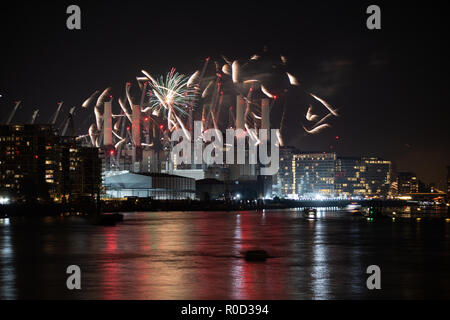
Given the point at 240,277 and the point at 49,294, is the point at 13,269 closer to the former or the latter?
the point at 49,294

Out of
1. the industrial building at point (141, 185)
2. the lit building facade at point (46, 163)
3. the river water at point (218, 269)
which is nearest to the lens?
the river water at point (218, 269)

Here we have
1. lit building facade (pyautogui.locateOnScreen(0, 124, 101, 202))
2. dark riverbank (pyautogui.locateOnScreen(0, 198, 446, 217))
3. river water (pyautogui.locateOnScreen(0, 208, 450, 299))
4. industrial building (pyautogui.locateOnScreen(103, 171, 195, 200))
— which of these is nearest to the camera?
river water (pyautogui.locateOnScreen(0, 208, 450, 299))

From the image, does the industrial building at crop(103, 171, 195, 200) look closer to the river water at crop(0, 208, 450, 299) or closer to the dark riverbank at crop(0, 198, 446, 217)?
the dark riverbank at crop(0, 198, 446, 217)

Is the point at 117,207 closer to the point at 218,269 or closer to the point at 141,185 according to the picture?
the point at 141,185

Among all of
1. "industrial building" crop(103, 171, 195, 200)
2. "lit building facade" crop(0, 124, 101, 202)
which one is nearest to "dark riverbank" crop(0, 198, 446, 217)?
"industrial building" crop(103, 171, 195, 200)

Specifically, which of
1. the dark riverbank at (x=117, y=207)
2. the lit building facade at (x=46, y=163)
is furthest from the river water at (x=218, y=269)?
the lit building facade at (x=46, y=163)

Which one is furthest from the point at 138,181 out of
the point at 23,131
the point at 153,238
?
the point at 153,238

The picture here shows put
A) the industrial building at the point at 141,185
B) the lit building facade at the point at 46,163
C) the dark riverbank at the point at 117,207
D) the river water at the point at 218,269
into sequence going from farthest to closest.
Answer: the industrial building at the point at 141,185 < the lit building facade at the point at 46,163 < the dark riverbank at the point at 117,207 < the river water at the point at 218,269

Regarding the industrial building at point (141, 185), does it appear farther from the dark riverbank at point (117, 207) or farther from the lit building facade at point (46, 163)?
the lit building facade at point (46, 163)

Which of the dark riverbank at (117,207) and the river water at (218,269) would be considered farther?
the dark riverbank at (117,207)

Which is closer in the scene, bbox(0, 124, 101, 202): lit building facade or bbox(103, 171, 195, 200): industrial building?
bbox(0, 124, 101, 202): lit building facade

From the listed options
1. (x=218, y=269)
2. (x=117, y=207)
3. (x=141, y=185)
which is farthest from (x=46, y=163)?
(x=218, y=269)
